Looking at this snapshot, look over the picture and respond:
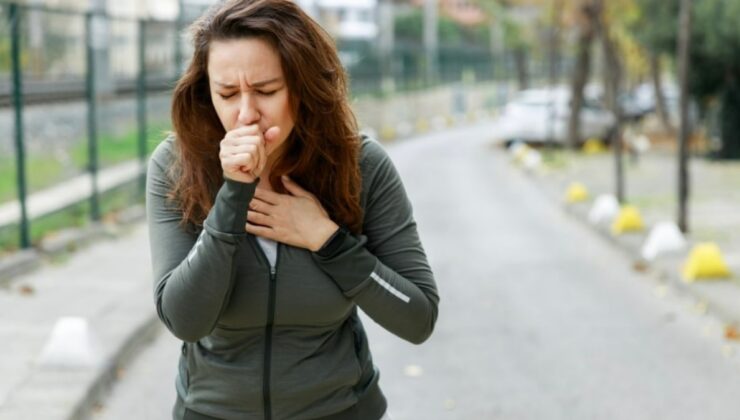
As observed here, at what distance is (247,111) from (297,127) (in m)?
0.16

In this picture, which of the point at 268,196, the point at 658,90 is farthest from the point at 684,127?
the point at 658,90

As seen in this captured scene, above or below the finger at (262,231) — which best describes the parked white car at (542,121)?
below

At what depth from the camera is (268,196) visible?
8.21 ft

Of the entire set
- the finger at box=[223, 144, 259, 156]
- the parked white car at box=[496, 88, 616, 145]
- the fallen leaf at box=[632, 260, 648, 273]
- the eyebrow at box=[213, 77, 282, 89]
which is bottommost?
the parked white car at box=[496, 88, 616, 145]

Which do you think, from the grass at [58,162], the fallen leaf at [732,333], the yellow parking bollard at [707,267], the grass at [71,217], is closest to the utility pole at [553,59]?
the grass at [58,162]

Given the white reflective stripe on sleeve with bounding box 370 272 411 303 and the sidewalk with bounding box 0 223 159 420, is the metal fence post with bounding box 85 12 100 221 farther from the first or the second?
the white reflective stripe on sleeve with bounding box 370 272 411 303

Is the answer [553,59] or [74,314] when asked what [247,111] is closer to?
[74,314]

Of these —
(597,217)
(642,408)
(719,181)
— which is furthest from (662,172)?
(642,408)

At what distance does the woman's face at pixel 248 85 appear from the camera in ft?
7.80

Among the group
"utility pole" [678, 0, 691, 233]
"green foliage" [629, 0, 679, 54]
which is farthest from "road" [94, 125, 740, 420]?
"green foliage" [629, 0, 679, 54]

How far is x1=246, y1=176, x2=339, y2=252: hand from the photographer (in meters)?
2.49

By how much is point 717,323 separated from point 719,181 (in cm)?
1425

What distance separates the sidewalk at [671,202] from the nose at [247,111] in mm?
7552

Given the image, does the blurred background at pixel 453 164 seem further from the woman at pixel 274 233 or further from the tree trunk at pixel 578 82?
the woman at pixel 274 233
